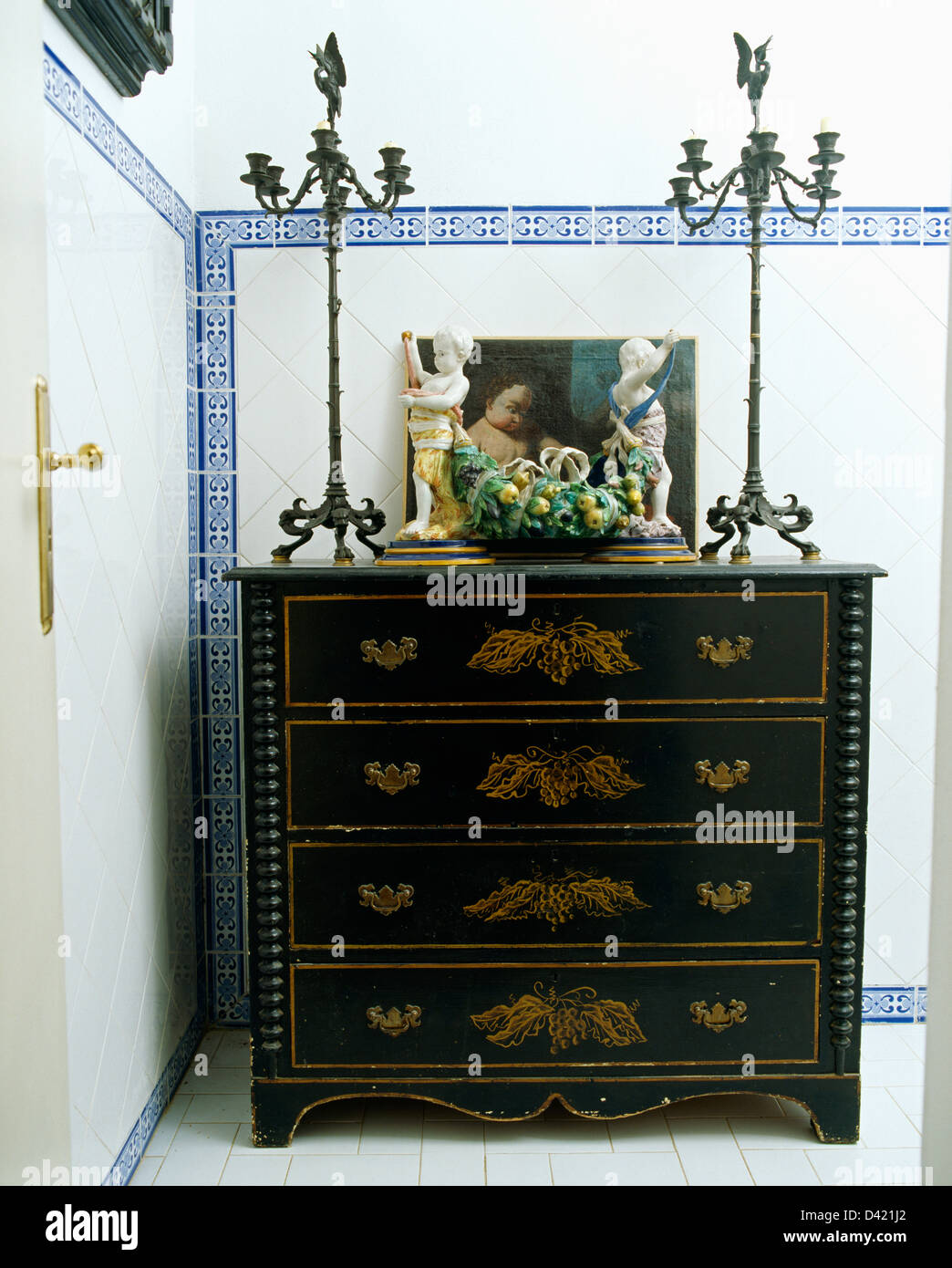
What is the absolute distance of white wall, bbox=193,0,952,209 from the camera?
2604mm

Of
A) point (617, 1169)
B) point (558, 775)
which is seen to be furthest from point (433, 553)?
point (617, 1169)

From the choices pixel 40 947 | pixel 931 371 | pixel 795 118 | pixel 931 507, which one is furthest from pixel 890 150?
pixel 40 947

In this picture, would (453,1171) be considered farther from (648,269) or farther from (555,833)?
(648,269)

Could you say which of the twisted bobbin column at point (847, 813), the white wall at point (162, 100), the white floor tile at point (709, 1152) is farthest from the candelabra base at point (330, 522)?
the white floor tile at point (709, 1152)

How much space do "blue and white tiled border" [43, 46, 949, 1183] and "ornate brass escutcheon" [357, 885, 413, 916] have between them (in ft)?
2.51

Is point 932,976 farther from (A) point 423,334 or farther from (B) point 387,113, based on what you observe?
(B) point 387,113

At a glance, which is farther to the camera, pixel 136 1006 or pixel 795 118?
pixel 795 118

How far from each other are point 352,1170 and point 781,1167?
941mm

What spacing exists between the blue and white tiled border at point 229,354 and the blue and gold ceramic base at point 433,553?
0.69 m

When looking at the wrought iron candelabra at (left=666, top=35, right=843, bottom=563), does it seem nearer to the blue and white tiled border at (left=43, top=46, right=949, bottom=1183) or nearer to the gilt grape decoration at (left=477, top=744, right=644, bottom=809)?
the blue and white tiled border at (left=43, top=46, right=949, bottom=1183)

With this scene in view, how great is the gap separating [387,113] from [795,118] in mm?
1103

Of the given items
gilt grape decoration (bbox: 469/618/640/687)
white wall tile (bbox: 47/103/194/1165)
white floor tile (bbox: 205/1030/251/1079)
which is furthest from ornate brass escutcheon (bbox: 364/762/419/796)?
white floor tile (bbox: 205/1030/251/1079)

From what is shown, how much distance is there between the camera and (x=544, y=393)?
8.73ft

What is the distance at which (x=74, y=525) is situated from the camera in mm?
1789
